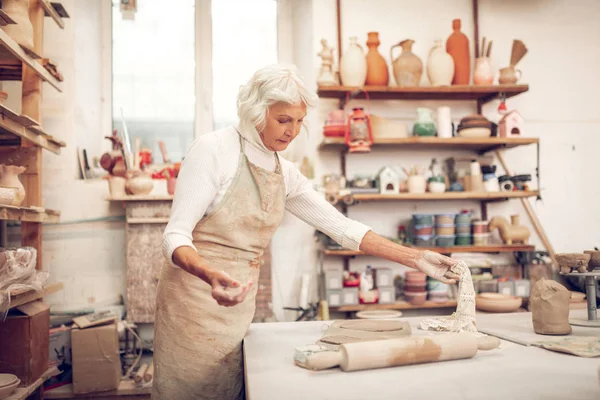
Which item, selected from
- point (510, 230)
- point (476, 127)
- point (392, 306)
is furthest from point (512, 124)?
point (392, 306)

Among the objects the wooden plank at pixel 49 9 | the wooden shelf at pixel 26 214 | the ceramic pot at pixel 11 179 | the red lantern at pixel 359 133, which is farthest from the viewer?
the red lantern at pixel 359 133

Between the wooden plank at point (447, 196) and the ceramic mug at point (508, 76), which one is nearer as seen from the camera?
the wooden plank at point (447, 196)

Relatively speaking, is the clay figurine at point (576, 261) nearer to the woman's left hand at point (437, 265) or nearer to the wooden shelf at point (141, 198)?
the woman's left hand at point (437, 265)

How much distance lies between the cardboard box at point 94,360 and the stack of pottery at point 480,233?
8.98 ft

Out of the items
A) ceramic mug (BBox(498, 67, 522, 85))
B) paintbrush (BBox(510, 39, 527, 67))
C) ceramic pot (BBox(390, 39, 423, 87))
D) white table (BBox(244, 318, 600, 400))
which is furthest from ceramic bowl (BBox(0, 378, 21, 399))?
paintbrush (BBox(510, 39, 527, 67))

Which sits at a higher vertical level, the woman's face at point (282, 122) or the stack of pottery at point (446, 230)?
the woman's face at point (282, 122)

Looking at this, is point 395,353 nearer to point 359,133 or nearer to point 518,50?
point 359,133

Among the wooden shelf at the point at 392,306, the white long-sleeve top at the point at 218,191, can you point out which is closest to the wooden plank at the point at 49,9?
the white long-sleeve top at the point at 218,191

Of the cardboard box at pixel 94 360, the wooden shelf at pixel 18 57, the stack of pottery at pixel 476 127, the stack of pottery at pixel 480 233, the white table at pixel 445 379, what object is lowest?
the cardboard box at pixel 94 360

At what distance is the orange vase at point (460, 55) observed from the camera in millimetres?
4156

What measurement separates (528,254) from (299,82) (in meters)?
3.15

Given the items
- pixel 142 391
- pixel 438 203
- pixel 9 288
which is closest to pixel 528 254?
pixel 438 203

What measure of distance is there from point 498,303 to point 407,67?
1855 mm

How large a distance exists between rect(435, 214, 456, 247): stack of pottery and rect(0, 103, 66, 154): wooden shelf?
2.75 m
